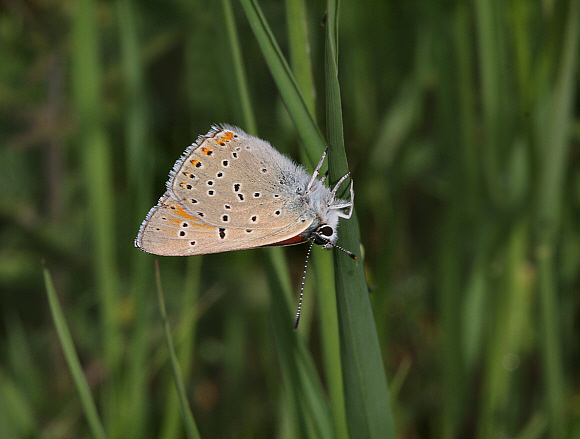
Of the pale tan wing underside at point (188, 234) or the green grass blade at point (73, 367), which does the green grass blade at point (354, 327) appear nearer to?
the pale tan wing underside at point (188, 234)

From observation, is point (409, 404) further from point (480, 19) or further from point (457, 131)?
point (480, 19)

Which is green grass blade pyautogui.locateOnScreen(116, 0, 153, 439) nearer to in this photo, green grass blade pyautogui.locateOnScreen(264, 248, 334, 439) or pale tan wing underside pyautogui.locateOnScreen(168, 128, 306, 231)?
pale tan wing underside pyautogui.locateOnScreen(168, 128, 306, 231)

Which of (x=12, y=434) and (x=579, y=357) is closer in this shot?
(x=12, y=434)

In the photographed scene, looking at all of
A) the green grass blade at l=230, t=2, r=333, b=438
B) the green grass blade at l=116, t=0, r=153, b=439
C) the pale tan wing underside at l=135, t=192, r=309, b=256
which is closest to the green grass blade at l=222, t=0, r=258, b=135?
the green grass blade at l=230, t=2, r=333, b=438

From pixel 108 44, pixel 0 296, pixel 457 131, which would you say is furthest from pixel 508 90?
pixel 0 296

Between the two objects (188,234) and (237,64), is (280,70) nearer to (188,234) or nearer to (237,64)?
(237,64)
